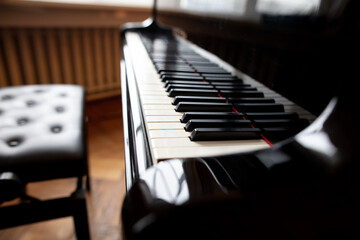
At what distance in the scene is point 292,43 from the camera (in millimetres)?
467

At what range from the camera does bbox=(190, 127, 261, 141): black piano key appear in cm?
42

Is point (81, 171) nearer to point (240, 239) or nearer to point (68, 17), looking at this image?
point (240, 239)

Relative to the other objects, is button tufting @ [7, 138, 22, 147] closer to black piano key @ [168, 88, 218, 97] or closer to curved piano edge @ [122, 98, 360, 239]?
black piano key @ [168, 88, 218, 97]

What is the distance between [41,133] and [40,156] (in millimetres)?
145

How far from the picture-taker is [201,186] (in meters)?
0.24

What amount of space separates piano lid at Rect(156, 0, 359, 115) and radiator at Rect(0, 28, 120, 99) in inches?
62.5

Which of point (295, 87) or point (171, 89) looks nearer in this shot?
point (295, 87)

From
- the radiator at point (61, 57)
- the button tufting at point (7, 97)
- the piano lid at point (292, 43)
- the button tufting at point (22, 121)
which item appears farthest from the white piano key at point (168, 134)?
the radiator at point (61, 57)

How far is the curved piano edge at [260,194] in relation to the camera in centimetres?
22

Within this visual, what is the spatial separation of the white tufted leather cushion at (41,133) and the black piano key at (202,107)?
16.7 inches

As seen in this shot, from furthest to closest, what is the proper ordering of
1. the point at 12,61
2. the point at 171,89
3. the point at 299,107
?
the point at 12,61 < the point at 171,89 < the point at 299,107

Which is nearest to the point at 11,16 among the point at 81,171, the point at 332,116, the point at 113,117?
the point at 113,117

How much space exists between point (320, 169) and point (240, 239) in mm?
102

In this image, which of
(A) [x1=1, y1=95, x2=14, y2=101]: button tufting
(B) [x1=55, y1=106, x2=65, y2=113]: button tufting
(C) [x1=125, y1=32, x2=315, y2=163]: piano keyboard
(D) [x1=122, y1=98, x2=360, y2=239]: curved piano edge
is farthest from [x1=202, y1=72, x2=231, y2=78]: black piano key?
(A) [x1=1, y1=95, x2=14, y2=101]: button tufting
